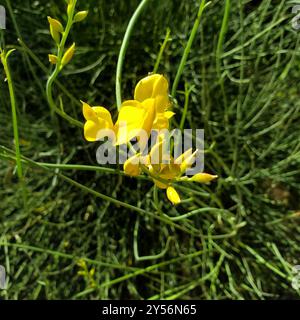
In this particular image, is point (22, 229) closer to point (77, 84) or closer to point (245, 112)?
point (77, 84)

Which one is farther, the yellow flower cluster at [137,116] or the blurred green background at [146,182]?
the blurred green background at [146,182]

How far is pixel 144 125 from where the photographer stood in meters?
0.44

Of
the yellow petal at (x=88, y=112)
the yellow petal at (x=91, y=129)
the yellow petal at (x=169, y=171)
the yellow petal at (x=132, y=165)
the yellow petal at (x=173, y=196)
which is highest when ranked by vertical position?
the yellow petal at (x=88, y=112)

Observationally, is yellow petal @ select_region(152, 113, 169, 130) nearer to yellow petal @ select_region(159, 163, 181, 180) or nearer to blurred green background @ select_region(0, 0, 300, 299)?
yellow petal @ select_region(159, 163, 181, 180)

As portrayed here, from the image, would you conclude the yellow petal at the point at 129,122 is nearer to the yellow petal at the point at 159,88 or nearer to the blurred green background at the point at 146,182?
the yellow petal at the point at 159,88

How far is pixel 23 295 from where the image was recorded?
109 cm

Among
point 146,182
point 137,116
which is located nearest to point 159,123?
point 137,116

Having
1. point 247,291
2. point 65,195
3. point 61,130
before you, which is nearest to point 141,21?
point 61,130

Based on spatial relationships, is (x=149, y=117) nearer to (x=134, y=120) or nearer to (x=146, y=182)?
(x=134, y=120)

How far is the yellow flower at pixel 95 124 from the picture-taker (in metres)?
0.46

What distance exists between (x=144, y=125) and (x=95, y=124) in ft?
0.17

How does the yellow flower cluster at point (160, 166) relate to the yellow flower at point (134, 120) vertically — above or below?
→ below

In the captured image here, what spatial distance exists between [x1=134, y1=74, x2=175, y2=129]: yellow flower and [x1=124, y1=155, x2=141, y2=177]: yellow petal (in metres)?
0.04

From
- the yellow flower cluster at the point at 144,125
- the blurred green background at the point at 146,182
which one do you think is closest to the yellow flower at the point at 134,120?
the yellow flower cluster at the point at 144,125
